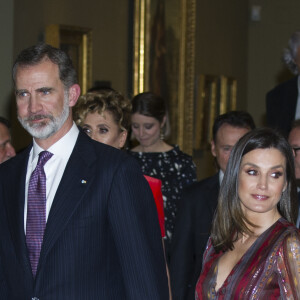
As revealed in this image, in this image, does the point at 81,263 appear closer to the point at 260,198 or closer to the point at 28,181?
the point at 28,181

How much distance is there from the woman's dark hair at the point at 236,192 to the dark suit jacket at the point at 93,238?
40cm

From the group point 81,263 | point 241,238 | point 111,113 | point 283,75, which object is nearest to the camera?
point 81,263

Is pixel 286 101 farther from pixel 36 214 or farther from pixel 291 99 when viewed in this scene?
pixel 36 214

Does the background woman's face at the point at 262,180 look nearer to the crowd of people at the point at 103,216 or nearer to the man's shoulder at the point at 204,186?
the crowd of people at the point at 103,216

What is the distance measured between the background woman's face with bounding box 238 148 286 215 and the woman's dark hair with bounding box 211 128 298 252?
0.09ft

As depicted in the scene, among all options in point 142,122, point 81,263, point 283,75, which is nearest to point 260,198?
point 81,263

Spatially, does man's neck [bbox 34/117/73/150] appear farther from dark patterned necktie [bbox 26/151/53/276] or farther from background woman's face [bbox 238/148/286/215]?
background woman's face [bbox 238/148/286/215]

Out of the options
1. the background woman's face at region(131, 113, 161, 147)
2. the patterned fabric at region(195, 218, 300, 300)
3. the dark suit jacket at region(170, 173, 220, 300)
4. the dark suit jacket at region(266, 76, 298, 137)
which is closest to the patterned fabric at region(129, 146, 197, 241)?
the background woman's face at region(131, 113, 161, 147)

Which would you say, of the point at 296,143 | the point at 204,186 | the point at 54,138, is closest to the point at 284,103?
the point at 296,143

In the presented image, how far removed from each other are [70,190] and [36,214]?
17cm

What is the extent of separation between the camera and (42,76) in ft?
9.70

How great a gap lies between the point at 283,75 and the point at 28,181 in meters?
9.25

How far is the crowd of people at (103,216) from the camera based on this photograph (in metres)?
2.81

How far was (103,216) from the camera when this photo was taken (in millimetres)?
2848
